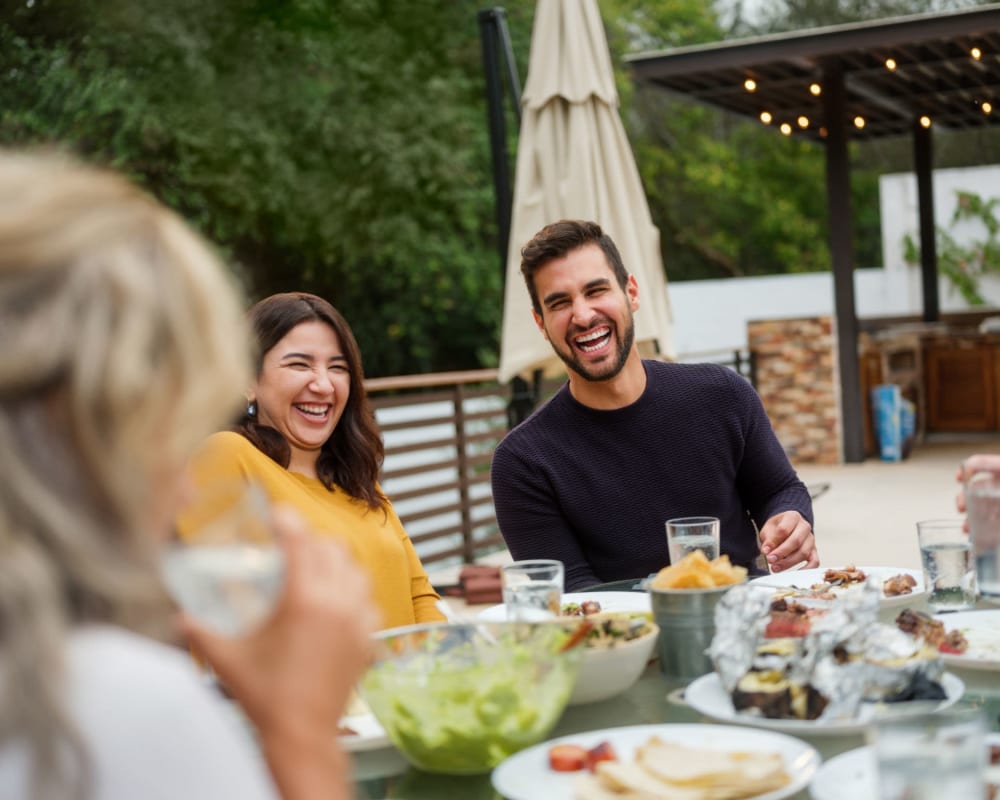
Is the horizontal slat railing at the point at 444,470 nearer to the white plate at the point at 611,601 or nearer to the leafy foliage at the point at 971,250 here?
Result: the white plate at the point at 611,601

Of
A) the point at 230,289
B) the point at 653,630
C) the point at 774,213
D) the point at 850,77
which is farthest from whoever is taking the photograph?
the point at 774,213

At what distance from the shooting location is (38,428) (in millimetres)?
743

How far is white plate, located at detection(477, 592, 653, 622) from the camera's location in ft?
6.38

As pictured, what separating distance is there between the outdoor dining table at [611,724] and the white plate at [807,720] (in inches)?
0.9

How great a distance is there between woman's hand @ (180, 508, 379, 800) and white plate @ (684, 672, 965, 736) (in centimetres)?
59

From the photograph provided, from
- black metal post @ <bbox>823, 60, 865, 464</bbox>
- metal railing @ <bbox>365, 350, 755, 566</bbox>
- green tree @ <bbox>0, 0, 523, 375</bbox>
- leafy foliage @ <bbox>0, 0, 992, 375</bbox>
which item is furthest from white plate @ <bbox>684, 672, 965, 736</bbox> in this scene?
green tree @ <bbox>0, 0, 523, 375</bbox>

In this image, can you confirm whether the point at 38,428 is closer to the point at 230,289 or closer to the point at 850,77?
the point at 230,289

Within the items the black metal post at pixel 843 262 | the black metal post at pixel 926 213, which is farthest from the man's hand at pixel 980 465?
the black metal post at pixel 926 213

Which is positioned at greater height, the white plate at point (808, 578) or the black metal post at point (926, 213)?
the black metal post at point (926, 213)

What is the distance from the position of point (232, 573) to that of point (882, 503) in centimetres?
768

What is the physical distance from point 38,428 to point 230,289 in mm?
173

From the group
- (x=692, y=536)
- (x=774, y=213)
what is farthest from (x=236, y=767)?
(x=774, y=213)

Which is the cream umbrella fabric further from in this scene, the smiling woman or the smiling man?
the smiling woman

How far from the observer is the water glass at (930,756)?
985 mm
